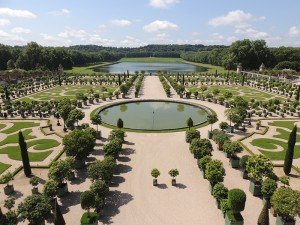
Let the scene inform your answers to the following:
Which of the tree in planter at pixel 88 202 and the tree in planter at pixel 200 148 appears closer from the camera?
the tree in planter at pixel 88 202

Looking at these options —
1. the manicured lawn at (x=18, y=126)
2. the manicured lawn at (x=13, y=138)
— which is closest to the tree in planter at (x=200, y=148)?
the manicured lawn at (x=13, y=138)

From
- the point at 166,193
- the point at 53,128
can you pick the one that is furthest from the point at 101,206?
the point at 53,128

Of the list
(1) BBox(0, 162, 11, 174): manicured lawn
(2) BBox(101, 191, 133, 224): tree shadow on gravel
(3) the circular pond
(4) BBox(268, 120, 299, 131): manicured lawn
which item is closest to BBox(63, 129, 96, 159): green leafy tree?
(2) BBox(101, 191, 133, 224): tree shadow on gravel

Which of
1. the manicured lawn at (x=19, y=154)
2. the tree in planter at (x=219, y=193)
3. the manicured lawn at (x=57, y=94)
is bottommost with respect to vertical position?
the manicured lawn at (x=19, y=154)

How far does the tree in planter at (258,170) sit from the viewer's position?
2342 centimetres

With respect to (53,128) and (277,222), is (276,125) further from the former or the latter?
(53,128)

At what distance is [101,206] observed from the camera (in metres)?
21.1

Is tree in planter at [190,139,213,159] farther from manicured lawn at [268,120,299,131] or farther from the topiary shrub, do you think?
manicured lawn at [268,120,299,131]

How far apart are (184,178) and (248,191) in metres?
6.40

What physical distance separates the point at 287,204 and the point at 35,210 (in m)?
18.6

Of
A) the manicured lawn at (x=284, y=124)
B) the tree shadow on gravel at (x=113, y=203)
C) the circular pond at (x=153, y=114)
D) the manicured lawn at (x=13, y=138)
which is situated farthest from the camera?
the circular pond at (x=153, y=114)

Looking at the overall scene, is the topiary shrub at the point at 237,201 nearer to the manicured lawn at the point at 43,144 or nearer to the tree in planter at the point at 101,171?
the tree in planter at the point at 101,171

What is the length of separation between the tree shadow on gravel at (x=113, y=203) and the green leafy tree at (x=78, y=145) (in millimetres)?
6635

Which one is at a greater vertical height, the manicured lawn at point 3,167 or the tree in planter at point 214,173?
the tree in planter at point 214,173
